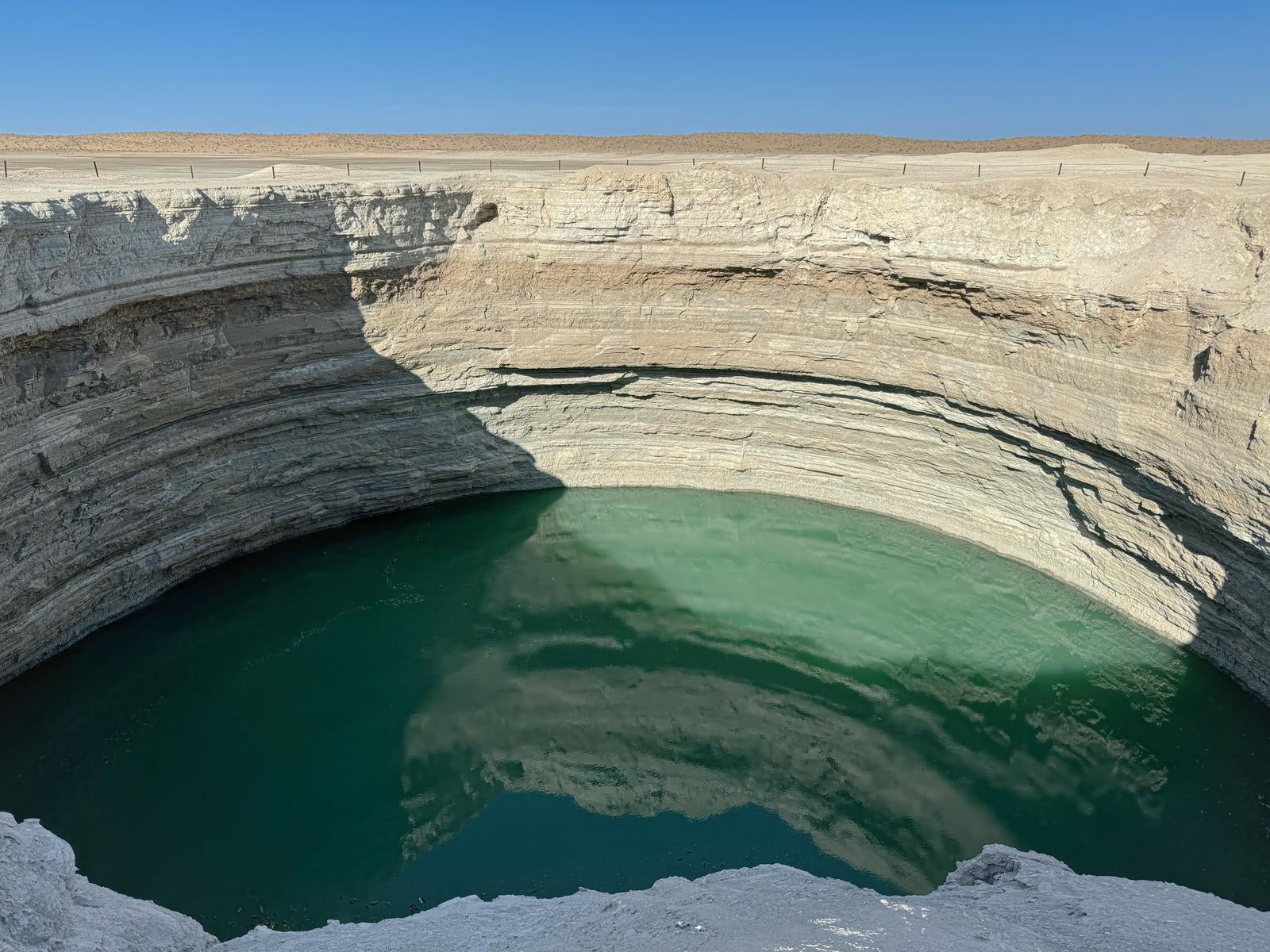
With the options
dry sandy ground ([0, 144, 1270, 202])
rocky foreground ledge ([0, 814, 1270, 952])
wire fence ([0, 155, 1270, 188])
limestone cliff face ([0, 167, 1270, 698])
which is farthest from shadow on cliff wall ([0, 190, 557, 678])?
rocky foreground ledge ([0, 814, 1270, 952])

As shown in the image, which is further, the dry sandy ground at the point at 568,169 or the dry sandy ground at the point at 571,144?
the dry sandy ground at the point at 571,144

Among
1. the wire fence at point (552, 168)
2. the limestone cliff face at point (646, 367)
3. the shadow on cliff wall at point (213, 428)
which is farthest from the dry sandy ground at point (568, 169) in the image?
the shadow on cliff wall at point (213, 428)

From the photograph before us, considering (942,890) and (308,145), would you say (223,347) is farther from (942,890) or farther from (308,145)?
(308,145)

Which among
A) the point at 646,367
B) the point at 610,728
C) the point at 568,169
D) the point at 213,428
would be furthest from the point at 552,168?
the point at 610,728

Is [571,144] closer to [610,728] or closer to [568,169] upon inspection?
[568,169]

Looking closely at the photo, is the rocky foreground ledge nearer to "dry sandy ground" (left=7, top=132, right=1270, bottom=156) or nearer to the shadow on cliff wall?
the shadow on cliff wall

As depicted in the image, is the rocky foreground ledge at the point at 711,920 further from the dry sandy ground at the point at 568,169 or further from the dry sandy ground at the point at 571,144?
the dry sandy ground at the point at 571,144
